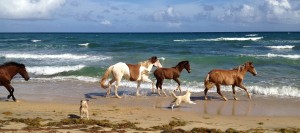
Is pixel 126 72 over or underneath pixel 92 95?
over

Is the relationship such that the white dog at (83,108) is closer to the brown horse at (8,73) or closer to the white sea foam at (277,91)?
the brown horse at (8,73)

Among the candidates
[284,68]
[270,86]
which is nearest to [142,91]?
[270,86]

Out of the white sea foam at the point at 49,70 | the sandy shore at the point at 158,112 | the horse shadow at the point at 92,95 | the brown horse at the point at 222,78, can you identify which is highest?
the brown horse at the point at 222,78

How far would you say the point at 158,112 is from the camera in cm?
1055

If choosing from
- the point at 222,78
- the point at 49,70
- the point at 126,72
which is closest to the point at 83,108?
the point at 126,72

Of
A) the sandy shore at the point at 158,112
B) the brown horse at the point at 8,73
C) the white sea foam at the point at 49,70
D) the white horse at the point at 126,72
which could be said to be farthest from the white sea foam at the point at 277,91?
the white sea foam at the point at 49,70

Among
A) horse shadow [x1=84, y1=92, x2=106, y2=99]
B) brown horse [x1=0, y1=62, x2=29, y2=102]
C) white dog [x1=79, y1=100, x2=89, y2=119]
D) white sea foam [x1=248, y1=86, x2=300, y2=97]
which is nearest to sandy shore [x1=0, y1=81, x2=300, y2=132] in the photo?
horse shadow [x1=84, y1=92, x2=106, y2=99]

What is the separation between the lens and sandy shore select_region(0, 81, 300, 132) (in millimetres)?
8594

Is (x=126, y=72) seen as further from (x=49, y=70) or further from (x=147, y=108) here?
(x=49, y=70)

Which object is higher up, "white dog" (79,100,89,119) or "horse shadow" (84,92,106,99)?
"white dog" (79,100,89,119)

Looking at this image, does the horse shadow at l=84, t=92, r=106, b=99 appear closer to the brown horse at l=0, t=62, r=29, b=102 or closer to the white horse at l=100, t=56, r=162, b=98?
the white horse at l=100, t=56, r=162, b=98

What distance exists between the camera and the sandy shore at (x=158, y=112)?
8.59 meters

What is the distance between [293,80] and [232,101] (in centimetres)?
561

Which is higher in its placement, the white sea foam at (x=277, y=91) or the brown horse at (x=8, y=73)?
the brown horse at (x=8, y=73)
